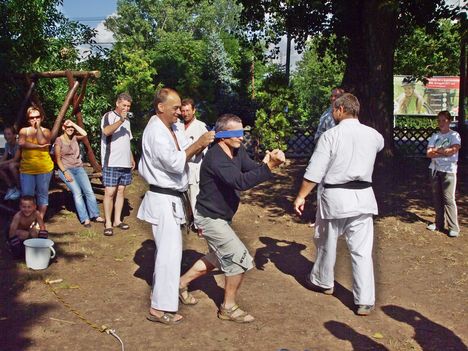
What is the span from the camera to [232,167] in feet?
15.8

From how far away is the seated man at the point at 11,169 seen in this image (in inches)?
339

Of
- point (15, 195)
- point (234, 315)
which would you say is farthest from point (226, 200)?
point (15, 195)

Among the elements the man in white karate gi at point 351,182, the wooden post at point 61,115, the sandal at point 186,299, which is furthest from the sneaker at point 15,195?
the man in white karate gi at point 351,182

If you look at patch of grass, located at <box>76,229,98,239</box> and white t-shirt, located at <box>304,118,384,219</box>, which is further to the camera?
patch of grass, located at <box>76,229,98,239</box>

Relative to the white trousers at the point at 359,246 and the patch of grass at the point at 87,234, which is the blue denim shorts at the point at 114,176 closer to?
the patch of grass at the point at 87,234

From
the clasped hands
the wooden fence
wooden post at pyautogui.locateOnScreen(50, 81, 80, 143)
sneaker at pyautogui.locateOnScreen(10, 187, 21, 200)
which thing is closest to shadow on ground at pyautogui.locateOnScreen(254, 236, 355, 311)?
the clasped hands

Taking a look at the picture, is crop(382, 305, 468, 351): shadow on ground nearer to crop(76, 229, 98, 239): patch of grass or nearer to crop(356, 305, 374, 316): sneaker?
crop(356, 305, 374, 316): sneaker

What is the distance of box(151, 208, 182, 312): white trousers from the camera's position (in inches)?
196

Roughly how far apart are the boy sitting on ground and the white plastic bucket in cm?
36

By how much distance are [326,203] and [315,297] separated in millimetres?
1039

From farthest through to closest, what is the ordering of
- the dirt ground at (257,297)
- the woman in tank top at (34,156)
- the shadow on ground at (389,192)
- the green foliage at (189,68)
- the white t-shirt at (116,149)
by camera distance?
1. the green foliage at (189,68)
2. the shadow on ground at (389,192)
3. the white t-shirt at (116,149)
4. the woman in tank top at (34,156)
5. the dirt ground at (257,297)

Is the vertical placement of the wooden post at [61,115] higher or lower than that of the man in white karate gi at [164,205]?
higher

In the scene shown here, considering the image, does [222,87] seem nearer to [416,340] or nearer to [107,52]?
[107,52]

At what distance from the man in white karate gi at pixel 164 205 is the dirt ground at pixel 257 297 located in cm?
27
